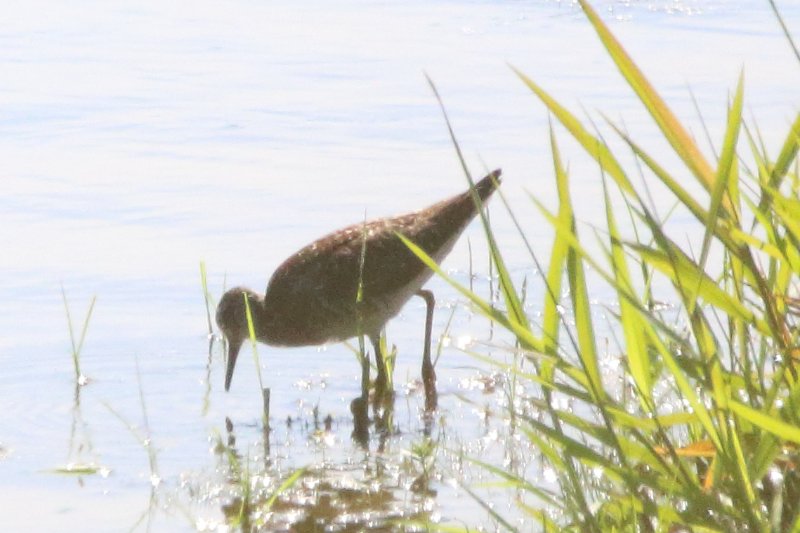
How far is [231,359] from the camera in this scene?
22.3 ft

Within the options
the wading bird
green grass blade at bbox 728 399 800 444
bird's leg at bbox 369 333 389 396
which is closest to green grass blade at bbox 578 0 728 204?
green grass blade at bbox 728 399 800 444

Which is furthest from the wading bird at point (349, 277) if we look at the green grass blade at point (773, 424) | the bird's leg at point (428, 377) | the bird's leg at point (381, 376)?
the green grass blade at point (773, 424)

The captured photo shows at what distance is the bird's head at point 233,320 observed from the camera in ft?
22.4

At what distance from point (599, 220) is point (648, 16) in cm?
642

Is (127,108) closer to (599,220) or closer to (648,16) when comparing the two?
(599,220)

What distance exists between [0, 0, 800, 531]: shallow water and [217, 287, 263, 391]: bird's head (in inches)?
6.5

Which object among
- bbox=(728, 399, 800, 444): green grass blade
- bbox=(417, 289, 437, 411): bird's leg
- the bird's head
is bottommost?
bbox=(417, 289, 437, 411): bird's leg

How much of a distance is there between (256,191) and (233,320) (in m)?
2.38

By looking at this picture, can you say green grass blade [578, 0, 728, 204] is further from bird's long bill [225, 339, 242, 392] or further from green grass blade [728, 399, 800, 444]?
bird's long bill [225, 339, 242, 392]

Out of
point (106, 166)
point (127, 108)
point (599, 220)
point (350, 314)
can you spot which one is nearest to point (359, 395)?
point (350, 314)

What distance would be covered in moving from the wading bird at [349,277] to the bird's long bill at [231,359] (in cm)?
31

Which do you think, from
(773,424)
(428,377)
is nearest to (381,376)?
(428,377)

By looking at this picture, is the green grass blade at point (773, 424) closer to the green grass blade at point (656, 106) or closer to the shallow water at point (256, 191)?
the green grass blade at point (656, 106)

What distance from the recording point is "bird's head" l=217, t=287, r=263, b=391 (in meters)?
6.83
